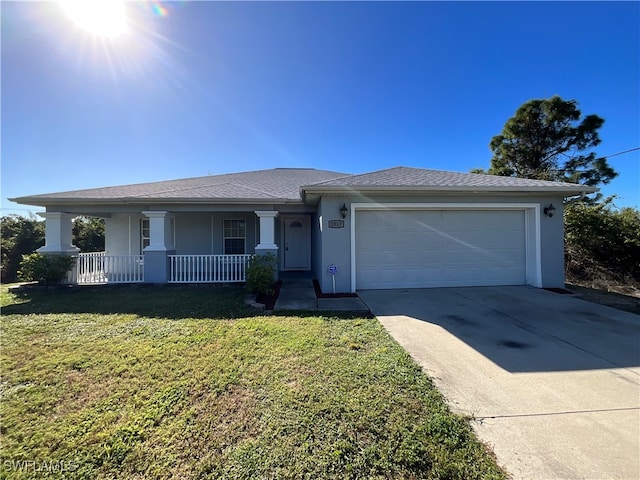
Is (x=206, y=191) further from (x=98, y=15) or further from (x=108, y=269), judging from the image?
(x=98, y=15)

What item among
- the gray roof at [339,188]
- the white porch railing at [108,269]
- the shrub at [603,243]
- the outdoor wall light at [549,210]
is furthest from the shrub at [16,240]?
the shrub at [603,243]

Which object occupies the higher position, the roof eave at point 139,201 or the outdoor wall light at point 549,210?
the roof eave at point 139,201

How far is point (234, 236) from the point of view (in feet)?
35.3

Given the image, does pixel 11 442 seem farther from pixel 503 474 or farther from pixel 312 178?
pixel 312 178

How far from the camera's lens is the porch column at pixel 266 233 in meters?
8.46

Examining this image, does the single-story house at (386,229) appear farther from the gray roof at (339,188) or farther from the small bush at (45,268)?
the small bush at (45,268)

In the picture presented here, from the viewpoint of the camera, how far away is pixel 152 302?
6.58 metres

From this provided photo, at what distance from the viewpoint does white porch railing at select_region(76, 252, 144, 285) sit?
345 inches

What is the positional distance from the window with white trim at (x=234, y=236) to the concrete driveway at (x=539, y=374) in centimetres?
654

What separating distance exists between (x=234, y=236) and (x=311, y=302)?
5.66 m

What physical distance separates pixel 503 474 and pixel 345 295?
524 centimetres

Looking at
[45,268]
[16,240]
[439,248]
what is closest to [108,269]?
[45,268]

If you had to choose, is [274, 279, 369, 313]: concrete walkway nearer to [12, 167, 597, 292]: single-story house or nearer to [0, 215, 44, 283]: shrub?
[12, 167, 597, 292]: single-story house

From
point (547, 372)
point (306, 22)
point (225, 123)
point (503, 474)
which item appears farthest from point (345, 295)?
point (225, 123)
